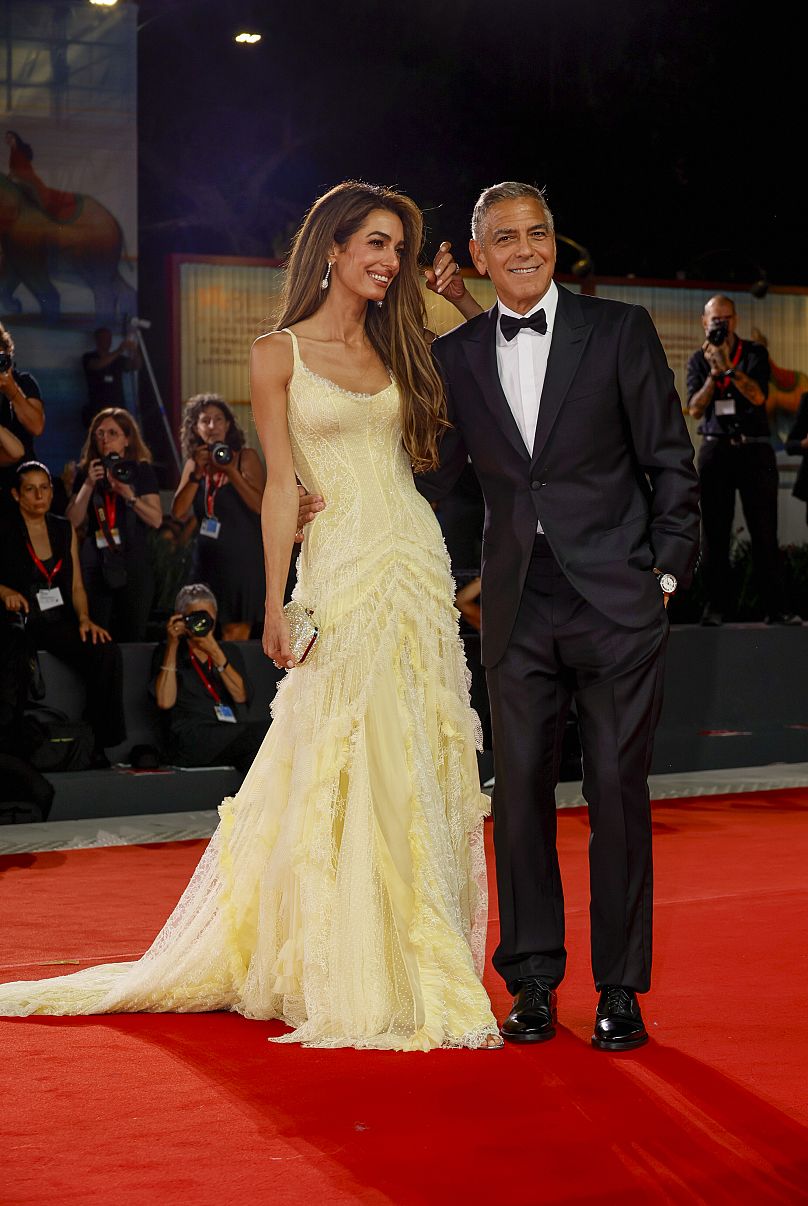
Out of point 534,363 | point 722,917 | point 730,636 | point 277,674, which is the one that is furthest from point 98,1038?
point 730,636

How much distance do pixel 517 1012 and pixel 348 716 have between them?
640mm

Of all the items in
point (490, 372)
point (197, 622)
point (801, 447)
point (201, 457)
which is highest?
point (490, 372)

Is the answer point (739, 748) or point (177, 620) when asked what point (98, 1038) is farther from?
point (739, 748)

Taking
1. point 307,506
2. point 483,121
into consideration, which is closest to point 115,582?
point 307,506

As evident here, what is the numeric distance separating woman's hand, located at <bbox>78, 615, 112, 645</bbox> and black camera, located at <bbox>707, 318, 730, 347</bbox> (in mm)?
3140

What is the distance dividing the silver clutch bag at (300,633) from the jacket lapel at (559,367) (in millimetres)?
547

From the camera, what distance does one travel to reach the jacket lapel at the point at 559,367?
2.86 metres

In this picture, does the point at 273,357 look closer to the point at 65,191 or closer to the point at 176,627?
the point at 176,627

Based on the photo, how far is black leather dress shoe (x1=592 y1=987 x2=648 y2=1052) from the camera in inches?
108

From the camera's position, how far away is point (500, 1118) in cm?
236

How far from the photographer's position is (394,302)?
3084mm

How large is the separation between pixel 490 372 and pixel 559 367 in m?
0.15

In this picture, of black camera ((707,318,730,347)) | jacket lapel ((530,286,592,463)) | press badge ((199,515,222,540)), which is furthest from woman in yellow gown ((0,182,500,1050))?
black camera ((707,318,730,347))

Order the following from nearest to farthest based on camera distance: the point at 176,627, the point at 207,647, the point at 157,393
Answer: the point at 176,627 → the point at 207,647 → the point at 157,393
